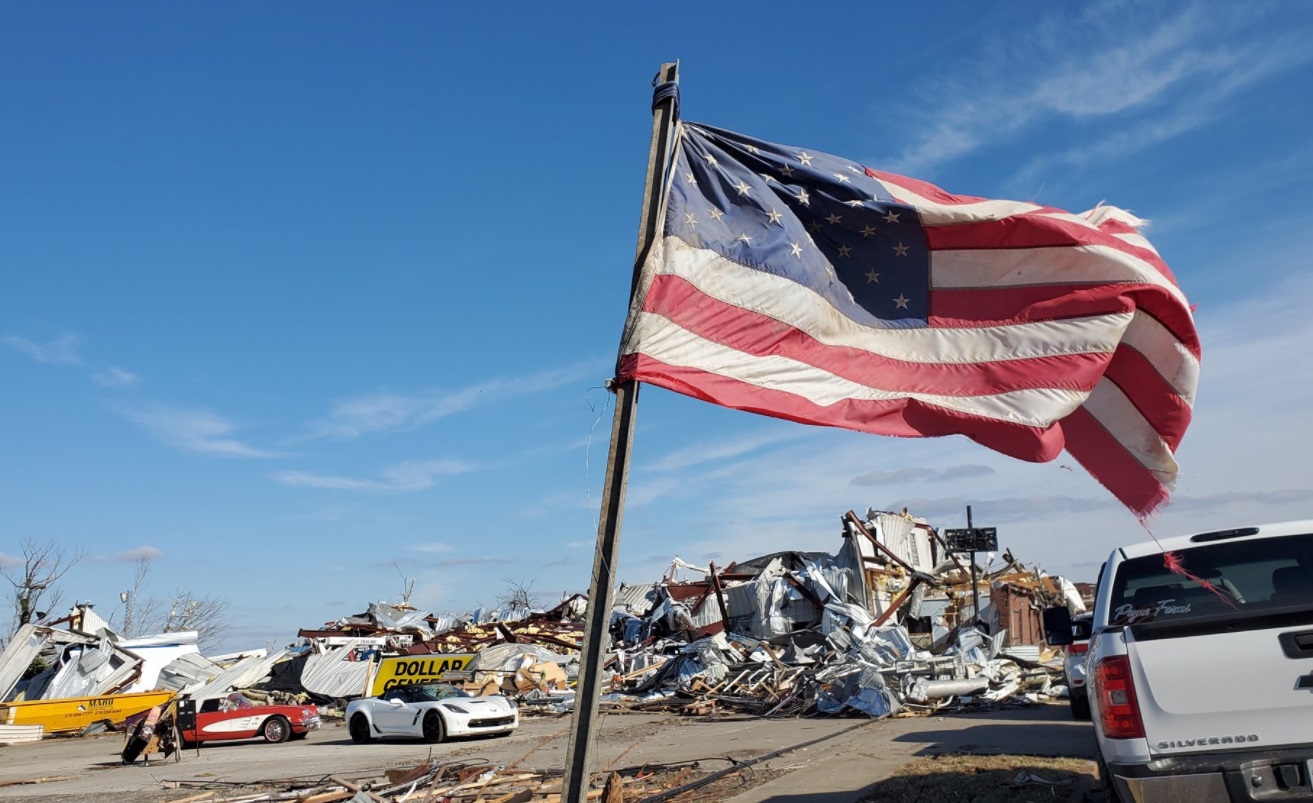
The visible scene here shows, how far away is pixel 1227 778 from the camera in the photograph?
15.9 feet

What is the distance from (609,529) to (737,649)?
25585 millimetres

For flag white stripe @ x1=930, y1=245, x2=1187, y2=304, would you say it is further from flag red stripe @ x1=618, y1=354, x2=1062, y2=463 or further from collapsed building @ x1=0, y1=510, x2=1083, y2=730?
collapsed building @ x1=0, y1=510, x2=1083, y2=730

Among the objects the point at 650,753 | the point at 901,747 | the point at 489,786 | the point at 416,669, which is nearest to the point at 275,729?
the point at 416,669

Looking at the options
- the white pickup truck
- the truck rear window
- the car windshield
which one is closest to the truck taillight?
the white pickup truck

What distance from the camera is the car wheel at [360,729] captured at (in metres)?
23.7

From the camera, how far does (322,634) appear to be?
4778 centimetres

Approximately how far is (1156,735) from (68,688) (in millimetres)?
43155

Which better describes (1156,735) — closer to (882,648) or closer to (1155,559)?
(1155,559)

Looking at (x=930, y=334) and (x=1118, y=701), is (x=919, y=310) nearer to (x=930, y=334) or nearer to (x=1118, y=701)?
(x=930, y=334)

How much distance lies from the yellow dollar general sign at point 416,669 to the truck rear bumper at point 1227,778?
2828 cm

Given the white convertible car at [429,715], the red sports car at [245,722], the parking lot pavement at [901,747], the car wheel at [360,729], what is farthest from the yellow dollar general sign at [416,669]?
the parking lot pavement at [901,747]

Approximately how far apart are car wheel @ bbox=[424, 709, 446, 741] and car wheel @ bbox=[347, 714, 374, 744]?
81.9 inches

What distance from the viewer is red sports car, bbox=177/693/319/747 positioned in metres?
25.9

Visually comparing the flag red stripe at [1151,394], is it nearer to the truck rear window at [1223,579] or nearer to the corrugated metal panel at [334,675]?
the truck rear window at [1223,579]
